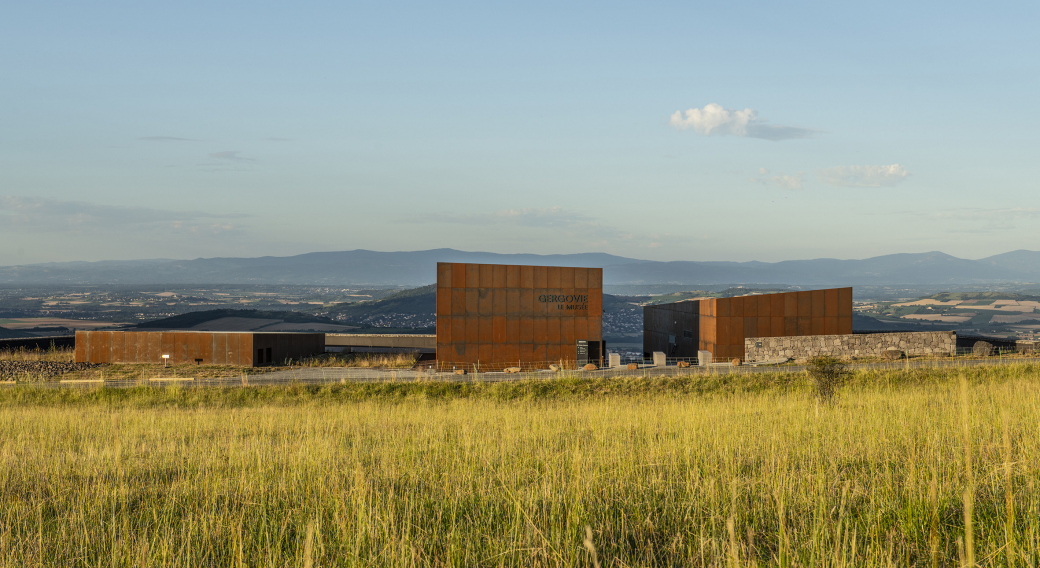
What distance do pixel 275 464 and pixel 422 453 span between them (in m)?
1.77

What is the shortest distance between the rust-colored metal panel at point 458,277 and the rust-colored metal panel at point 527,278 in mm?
4082

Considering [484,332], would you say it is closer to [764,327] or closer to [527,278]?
[527,278]

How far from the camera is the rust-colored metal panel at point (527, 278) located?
45094 millimetres

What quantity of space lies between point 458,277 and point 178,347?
21.0 m

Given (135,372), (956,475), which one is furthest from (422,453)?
(135,372)

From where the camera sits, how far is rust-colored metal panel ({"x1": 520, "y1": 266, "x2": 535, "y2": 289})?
45.1 metres

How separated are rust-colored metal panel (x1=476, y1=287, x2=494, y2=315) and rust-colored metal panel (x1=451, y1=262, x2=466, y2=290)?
1.25 meters

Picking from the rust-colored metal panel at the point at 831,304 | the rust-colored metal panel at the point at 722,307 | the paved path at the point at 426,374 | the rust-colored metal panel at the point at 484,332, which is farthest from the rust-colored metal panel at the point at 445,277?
the rust-colored metal panel at the point at 831,304

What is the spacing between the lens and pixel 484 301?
4506cm

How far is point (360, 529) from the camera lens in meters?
4.65

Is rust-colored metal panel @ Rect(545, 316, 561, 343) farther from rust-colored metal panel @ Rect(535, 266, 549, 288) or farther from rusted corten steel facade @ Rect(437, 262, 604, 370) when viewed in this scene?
rust-colored metal panel @ Rect(535, 266, 549, 288)

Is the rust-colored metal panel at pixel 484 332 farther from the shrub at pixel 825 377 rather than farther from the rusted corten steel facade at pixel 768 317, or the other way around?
the shrub at pixel 825 377

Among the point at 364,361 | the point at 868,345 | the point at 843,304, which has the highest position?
the point at 843,304

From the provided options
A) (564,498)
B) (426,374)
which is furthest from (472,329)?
(564,498)
